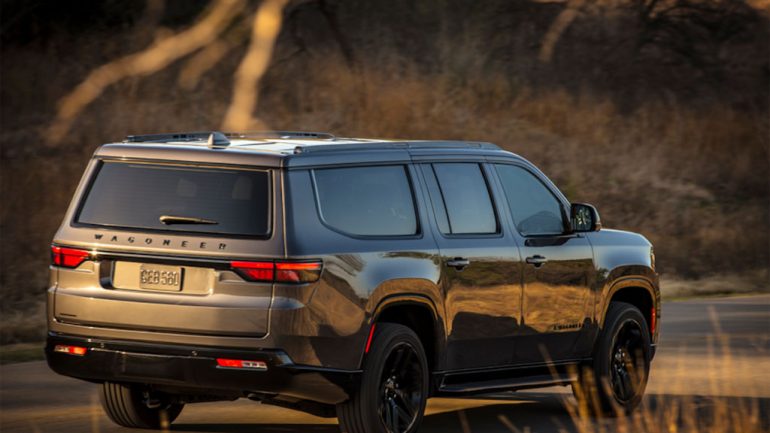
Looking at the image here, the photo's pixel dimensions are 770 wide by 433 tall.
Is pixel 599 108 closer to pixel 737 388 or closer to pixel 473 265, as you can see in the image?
pixel 737 388

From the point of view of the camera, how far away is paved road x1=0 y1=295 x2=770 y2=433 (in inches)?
405

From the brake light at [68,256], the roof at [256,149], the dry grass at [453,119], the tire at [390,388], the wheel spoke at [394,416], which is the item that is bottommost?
the dry grass at [453,119]

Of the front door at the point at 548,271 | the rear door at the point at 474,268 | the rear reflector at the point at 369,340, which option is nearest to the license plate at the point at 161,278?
the rear reflector at the point at 369,340

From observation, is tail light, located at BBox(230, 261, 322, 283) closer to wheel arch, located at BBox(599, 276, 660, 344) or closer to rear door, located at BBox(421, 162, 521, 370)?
rear door, located at BBox(421, 162, 521, 370)

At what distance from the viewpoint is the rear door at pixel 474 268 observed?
31.6ft

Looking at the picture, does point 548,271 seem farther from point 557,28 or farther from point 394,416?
point 557,28

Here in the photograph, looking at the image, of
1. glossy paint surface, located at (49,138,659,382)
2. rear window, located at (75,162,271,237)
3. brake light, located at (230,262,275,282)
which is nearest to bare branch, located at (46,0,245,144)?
glossy paint surface, located at (49,138,659,382)

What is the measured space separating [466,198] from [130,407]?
235 cm

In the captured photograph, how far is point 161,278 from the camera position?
866cm

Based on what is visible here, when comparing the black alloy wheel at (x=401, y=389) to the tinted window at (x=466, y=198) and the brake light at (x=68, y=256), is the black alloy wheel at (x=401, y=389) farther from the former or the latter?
A: the brake light at (x=68, y=256)

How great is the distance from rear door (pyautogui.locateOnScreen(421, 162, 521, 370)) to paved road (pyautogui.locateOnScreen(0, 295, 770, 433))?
2.09 feet

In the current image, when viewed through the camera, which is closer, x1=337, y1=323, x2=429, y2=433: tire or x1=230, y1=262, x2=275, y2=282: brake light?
x1=230, y1=262, x2=275, y2=282: brake light

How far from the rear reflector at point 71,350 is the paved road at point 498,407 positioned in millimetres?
984

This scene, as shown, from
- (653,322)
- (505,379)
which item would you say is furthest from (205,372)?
(653,322)
